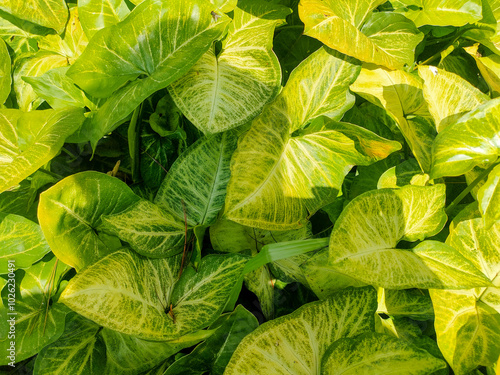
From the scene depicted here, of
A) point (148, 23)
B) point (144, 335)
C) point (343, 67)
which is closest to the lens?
point (144, 335)

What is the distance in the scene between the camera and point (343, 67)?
886mm

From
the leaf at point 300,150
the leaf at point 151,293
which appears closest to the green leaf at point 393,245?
the leaf at point 300,150

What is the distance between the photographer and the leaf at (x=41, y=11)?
0.94 m

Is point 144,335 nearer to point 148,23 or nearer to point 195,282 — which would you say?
point 195,282

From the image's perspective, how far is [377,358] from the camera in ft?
2.38

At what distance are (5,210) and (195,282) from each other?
1.63ft

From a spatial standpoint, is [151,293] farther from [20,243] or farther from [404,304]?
[404,304]

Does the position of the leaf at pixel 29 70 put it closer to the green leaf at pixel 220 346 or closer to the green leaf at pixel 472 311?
the green leaf at pixel 220 346

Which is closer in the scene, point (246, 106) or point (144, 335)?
point (144, 335)

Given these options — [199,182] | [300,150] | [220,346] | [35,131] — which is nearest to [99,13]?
[35,131]

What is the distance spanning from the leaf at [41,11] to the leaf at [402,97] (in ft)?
2.47

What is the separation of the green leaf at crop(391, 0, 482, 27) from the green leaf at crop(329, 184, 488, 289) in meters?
0.45

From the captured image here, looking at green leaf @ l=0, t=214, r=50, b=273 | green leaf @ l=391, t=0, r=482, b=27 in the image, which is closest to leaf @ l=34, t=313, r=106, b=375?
green leaf @ l=0, t=214, r=50, b=273

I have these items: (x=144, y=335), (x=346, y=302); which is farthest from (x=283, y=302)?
(x=144, y=335)
